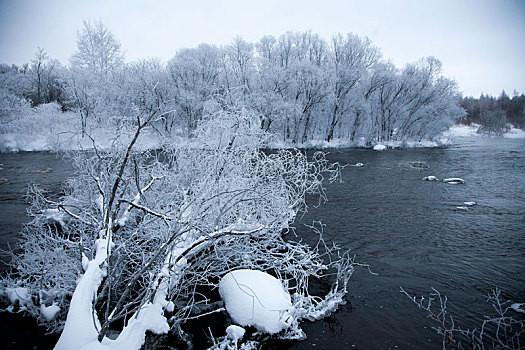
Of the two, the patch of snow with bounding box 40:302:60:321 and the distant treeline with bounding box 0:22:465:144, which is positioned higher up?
the distant treeline with bounding box 0:22:465:144

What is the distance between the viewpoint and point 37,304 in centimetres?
498

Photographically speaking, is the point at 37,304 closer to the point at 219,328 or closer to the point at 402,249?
the point at 219,328

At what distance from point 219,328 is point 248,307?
1.92 feet

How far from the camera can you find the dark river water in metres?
4.88

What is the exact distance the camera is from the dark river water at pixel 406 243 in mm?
4883

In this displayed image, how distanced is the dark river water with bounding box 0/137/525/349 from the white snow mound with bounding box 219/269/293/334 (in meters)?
0.48

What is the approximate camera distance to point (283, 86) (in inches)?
1156

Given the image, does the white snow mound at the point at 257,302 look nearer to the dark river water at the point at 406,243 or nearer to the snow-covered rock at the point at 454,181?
the dark river water at the point at 406,243

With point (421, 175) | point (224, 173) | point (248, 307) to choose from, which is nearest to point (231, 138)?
point (224, 173)

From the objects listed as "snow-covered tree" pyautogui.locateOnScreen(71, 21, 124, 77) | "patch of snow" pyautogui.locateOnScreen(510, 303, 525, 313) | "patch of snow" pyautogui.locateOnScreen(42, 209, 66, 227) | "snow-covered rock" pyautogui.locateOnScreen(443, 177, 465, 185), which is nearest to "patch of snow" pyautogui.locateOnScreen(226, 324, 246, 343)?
"patch of snow" pyautogui.locateOnScreen(510, 303, 525, 313)

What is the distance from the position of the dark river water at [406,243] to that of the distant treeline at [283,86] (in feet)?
45.0

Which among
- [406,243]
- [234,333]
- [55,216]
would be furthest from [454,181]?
[55,216]

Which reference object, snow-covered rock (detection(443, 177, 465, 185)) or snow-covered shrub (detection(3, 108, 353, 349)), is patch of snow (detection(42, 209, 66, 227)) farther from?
snow-covered rock (detection(443, 177, 465, 185))

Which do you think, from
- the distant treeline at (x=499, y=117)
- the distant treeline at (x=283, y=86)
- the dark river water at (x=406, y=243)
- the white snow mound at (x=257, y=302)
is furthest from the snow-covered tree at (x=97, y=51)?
the distant treeline at (x=499, y=117)
